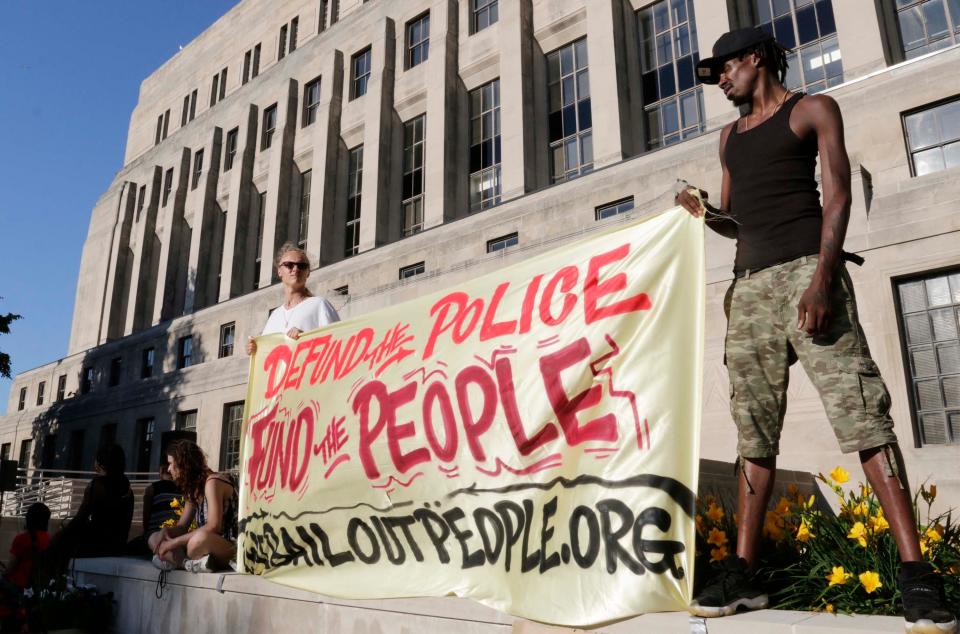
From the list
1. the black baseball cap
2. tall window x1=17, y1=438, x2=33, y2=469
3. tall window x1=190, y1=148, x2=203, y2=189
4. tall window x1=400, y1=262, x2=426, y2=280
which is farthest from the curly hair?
tall window x1=17, y1=438, x2=33, y2=469

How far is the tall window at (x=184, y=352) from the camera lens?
109 feet

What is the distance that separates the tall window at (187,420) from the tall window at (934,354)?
2694 centimetres

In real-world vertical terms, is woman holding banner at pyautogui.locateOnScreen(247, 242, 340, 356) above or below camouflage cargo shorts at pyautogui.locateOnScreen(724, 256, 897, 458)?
above

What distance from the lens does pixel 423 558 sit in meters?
3.43

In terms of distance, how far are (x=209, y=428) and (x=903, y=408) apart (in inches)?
987

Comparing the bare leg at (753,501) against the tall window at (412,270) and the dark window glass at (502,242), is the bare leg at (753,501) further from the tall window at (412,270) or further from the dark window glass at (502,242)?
the tall window at (412,270)

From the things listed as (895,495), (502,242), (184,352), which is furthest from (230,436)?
(895,495)

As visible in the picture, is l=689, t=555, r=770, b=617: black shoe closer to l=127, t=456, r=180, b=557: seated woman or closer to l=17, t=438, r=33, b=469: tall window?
l=127, t=456, r=180, b=557: seated woman

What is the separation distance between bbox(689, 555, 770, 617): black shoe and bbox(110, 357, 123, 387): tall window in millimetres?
41145

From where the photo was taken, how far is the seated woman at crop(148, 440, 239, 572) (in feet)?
17.0

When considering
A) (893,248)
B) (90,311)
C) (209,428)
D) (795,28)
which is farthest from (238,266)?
(893,248)

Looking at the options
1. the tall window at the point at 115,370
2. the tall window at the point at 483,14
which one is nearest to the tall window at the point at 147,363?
the tall window at the point at 115,370

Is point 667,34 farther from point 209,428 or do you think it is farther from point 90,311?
point 90,311

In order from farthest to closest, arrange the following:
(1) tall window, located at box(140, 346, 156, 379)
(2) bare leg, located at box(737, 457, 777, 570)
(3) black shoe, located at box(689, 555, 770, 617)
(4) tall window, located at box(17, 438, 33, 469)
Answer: (4) tall window, located at box(17, 438, 33, 469) → (1) tall window, located at box(140, 346, 156, 379) → (2) bare leg, located at box(737, 457, 777, 570) → (3) black shoe, located at box(689, 555, 770, 617)
